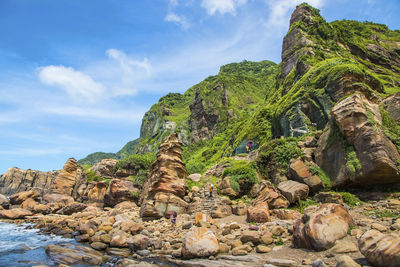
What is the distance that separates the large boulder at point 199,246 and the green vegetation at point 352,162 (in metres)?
10.8

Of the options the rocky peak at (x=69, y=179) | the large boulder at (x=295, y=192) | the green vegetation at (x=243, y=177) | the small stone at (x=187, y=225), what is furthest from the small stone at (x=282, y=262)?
the rocky peak at (x=69, y=179)

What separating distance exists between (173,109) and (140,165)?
89.9 metres

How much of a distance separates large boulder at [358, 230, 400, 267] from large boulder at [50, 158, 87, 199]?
42.8 m

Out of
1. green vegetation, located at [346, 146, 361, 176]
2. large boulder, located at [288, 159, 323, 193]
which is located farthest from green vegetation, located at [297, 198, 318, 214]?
green vegetation, located at [346, 146, 361, 176]

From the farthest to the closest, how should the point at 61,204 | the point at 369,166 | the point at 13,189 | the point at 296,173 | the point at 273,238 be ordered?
the point at 13,189
the point at 61,204
the point at 296,173
the point at 369,166
the point at 273,238

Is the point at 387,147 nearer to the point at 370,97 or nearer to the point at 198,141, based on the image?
the point at 370,97

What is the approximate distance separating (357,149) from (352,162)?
0.98 meters

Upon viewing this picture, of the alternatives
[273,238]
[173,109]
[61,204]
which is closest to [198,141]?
[173,109]

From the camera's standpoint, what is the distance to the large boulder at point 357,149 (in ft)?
45.8

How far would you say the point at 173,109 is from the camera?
126688 millimetres

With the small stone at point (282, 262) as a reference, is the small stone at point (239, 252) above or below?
below

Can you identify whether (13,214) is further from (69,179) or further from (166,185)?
(166,185)

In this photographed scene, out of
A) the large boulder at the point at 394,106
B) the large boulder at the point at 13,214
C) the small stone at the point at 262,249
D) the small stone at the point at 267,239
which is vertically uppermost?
the large boulder at the point at 394,106

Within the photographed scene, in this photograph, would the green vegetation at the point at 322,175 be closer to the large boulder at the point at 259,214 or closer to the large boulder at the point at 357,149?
the large boulder at the point at 357,149
